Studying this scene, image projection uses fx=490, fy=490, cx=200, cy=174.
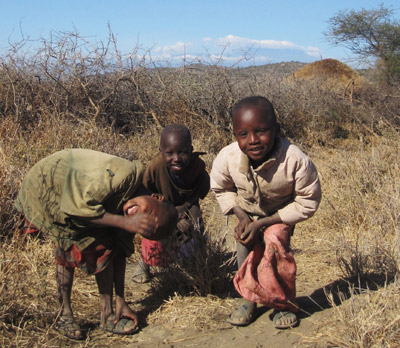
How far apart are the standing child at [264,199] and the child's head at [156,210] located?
49 centimetres

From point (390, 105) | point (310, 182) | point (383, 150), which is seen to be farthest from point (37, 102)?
point (390, 105)

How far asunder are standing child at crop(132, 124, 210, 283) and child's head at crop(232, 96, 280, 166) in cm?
84

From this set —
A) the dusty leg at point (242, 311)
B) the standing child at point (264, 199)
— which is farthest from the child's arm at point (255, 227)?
the dusty leg at point (242, 311)

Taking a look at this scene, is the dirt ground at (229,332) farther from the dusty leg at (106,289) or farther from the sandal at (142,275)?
the sandal at (142,275)

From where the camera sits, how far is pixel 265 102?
2662 millimetres

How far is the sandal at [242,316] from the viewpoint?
113 inches

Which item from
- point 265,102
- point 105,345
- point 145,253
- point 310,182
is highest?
point 265,102

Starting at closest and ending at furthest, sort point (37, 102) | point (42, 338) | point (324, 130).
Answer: point (42, 338) → point (37, 102) → point (324, 130)

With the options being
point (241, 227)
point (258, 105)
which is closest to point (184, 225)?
Answer: point (241, 227)

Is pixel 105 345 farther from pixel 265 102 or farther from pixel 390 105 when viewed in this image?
pixel 390 105

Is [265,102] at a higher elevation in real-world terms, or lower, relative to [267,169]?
higher

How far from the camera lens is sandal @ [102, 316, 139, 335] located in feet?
9.23

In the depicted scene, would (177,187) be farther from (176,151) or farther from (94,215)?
(94,215)

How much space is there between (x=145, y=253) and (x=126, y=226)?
1.11 metres
